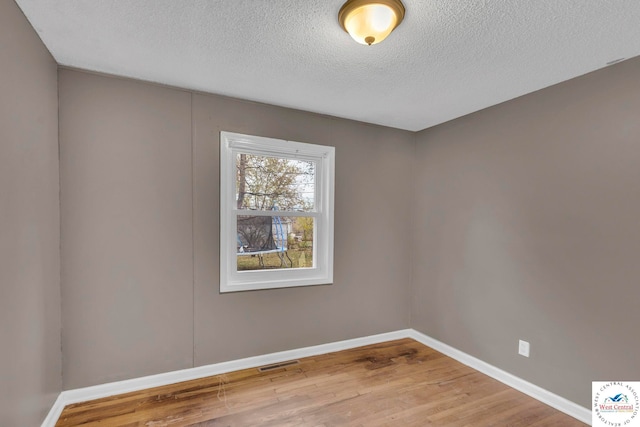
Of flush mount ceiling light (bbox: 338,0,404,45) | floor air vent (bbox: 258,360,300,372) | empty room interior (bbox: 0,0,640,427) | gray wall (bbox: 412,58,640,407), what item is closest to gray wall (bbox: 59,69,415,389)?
empty room interior (bbox: 0,0,640,427)

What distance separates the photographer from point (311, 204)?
318 cm

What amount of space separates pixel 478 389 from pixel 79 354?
10.1ft

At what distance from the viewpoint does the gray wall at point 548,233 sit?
1982 millimetres

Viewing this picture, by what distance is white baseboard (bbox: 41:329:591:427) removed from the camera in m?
2.18

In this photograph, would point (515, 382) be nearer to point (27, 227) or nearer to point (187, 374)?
point (187, 374)

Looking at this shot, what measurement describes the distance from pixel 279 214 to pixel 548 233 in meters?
2.25

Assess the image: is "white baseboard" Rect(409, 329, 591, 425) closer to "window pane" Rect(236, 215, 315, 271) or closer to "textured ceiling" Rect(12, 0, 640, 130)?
"window pane" Rect(236, 215, 315, 271)

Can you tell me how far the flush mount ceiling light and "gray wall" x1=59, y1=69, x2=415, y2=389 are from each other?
56.1 inches

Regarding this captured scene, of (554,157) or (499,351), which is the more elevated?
(554,157)

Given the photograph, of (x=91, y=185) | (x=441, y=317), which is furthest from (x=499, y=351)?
(x=91, y=185)

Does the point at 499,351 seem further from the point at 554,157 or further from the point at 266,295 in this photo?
the point at 266,295

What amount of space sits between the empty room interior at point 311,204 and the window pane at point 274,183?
0.24 feet

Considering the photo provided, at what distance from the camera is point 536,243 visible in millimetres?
2432

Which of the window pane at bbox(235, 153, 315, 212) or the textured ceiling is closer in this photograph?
the textured ceiling
